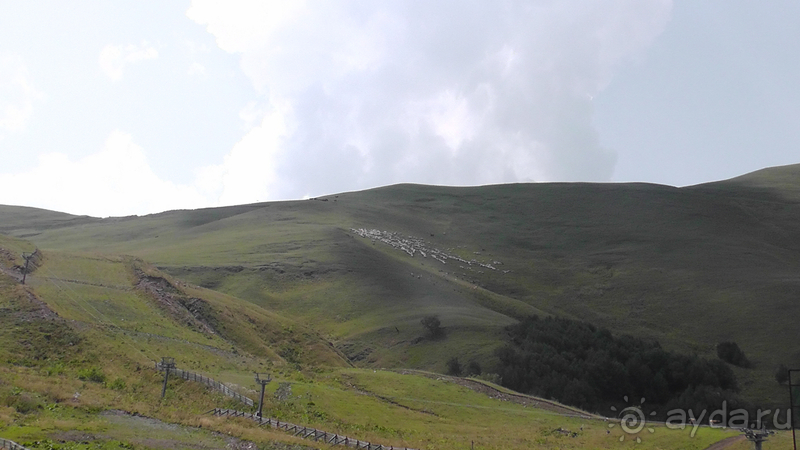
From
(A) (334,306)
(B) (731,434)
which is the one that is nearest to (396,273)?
(A) (334,306)

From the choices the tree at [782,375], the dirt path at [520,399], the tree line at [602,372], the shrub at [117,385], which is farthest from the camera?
the tree at [782,375]

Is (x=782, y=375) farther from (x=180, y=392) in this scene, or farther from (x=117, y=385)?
(x=117, y=385)

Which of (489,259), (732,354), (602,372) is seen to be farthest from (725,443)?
(489,259)

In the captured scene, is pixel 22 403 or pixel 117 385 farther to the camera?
pixel 117 385

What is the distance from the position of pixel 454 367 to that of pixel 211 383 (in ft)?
96.3

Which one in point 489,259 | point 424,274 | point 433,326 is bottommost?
point 433,326

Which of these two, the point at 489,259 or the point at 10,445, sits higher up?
the point at 489,259

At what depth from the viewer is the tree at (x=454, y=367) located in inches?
2349

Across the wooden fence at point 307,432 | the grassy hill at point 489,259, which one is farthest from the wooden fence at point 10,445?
the grassy hill at point 489,259

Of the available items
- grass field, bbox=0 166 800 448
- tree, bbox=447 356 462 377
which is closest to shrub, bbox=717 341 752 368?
grass field, bbox=0 166 800 448

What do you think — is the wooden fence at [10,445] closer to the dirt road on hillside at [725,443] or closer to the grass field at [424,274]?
the grass field at [424,274]

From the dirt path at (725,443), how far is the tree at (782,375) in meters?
47.7

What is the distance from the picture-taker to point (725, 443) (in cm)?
3061

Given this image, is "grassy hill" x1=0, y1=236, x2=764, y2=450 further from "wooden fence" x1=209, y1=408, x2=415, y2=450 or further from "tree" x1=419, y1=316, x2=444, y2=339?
"tree" x1=419, y1=316, x2=444, y2=339
